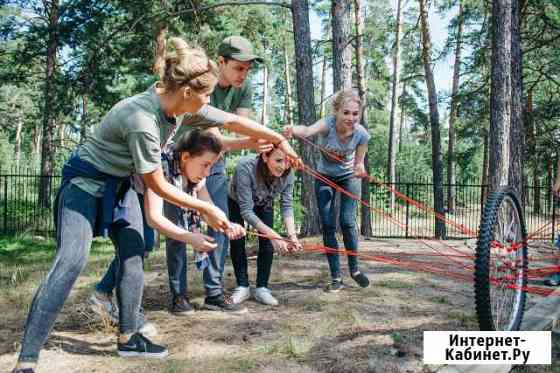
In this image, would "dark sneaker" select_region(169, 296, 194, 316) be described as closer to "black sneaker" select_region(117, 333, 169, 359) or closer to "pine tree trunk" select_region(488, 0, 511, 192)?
"black sneaker" select_region(117, 333, 169, 359)

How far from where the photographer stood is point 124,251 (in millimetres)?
2547

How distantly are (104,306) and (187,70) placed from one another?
5.80ft

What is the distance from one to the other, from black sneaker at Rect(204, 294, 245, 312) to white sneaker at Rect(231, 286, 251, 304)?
0.11 metres

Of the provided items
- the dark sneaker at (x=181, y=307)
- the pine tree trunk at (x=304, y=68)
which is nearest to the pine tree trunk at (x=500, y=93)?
the pine tree trunk at (x=304, y=68)

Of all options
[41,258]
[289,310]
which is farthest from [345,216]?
[41,258]

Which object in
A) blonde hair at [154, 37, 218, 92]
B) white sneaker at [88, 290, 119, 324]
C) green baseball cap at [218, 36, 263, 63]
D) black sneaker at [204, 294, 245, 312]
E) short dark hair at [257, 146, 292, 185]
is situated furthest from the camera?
short dark hair at [257, 146, 292, 185]

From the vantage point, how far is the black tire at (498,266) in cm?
265

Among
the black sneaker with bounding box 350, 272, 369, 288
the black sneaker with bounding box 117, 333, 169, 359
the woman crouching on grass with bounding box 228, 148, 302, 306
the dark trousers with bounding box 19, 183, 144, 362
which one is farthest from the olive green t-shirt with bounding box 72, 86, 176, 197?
the black sneaker with bounding box 350, 272, 369, 288

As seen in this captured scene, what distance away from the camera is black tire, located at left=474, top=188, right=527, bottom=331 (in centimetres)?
265

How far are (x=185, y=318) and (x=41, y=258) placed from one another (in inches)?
216

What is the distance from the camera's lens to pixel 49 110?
9945mm

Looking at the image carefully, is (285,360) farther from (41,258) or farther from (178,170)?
(41,258)

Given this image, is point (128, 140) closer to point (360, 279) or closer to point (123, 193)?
point (123, 193)

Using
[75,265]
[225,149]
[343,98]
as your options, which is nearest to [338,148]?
[343,98]
